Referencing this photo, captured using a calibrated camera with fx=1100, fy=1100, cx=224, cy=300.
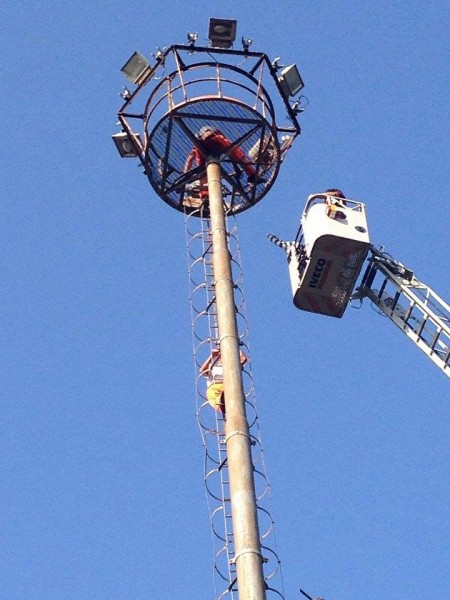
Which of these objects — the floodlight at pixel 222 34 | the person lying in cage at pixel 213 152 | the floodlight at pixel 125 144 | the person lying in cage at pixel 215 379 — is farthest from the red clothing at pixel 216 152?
the person lying in cage at pixel 215 379

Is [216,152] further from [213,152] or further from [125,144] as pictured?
[125,144]

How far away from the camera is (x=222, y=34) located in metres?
27.0

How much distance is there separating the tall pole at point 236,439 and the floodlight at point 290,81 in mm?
4766

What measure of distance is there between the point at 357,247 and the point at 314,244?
1.16 meters

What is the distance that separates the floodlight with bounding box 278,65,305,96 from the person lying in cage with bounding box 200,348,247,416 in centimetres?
767

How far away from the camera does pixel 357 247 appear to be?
1170 inches

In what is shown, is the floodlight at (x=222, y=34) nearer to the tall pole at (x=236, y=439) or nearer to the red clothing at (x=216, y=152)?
the red clothing at (x=216, y=152)

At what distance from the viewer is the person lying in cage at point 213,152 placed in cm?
2573

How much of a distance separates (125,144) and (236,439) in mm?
11035

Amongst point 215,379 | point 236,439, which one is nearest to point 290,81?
point 215,379

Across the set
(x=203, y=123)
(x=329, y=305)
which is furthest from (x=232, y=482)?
(x=329, y=305)

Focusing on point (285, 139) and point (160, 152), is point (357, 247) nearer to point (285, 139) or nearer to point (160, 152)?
point (285, 139)

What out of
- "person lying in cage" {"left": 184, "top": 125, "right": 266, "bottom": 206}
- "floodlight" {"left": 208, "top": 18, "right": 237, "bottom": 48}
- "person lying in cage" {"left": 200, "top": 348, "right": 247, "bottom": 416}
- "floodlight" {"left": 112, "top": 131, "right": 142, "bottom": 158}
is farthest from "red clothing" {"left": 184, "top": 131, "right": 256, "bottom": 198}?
"person lying in cage" {"left": 200, "top": 348, "right": 247, "bottom": 416}

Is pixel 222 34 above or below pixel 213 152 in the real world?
above
